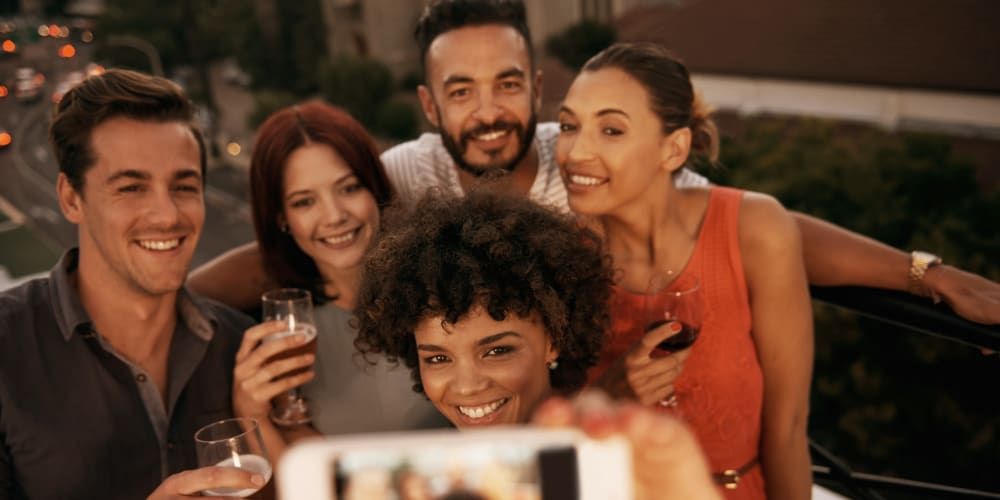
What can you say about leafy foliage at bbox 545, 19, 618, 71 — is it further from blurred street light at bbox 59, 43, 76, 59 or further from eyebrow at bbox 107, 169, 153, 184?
eyebrow at bbox 107, 169, 153, 184

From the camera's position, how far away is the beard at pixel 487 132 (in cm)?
272

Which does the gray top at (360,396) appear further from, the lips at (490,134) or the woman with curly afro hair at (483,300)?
the lips at (490,134)

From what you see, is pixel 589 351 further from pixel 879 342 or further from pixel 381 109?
pixel 381 109

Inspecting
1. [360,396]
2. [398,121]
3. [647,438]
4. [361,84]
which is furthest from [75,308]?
[361,84]

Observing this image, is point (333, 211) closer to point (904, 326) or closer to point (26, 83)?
point (904, 326)

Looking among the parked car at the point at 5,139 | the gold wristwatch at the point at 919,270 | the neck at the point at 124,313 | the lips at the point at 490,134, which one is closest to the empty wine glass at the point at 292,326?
the neck at the point at 124,313

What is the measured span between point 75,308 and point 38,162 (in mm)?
740

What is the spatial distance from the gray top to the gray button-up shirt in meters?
0.25

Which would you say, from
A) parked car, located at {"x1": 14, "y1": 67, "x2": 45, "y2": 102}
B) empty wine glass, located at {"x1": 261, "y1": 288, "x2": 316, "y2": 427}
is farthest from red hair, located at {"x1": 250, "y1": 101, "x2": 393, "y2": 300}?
parked car, located at {"x1": 14, "y1": 67, "x2": 45, "y2": 102}

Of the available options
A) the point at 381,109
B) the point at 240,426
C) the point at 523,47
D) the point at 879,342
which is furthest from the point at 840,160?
the point at 381,109

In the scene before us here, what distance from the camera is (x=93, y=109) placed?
2.16 metres

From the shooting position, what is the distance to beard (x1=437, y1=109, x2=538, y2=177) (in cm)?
272

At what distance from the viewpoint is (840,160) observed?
1206 cm

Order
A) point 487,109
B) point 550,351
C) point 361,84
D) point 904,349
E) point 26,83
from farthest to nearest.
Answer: point 361,84
point 904,349
point 26,83
point 487,109
point 550,351
